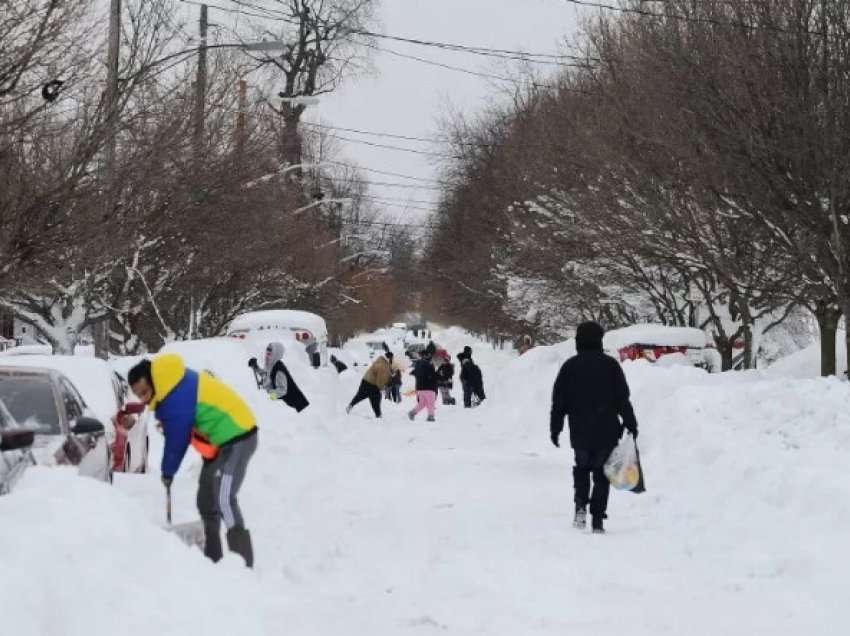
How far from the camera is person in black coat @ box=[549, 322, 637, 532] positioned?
454 inches

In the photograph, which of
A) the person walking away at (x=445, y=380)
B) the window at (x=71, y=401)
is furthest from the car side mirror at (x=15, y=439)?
the person walking away at (x=445, y=380)

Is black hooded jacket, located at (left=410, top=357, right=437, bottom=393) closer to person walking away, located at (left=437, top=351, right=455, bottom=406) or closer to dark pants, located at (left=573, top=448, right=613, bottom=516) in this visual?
person walking away, located at (left=437, top=351, right=455, bottom=406)

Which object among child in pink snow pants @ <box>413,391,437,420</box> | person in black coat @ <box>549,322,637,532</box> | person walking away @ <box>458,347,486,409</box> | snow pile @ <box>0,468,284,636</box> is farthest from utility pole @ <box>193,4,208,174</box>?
snow pile @ <box>0,468,284,636</box>

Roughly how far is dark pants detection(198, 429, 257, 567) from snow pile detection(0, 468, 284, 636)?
1.47 meters

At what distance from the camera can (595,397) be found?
11.6m

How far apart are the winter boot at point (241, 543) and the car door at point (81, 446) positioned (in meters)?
1.76

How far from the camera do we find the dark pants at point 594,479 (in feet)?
37.3

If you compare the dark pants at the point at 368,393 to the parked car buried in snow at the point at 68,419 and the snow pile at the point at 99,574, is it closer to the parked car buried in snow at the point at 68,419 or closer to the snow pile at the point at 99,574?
the parked car buried in snow at the point at 68,419

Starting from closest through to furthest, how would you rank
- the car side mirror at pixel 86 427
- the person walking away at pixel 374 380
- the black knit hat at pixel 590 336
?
1. the car side mirror at pixel 86 427
2. the black knit hat at pixel 590 336
3. the person walking away at pixel 374 380

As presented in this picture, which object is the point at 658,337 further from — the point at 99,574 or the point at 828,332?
the point at 99,574

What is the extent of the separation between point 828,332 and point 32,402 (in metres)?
18.3

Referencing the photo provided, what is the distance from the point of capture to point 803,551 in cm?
912

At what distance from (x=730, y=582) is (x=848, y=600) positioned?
104 centimetres

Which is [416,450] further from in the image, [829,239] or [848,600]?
[848,600]
